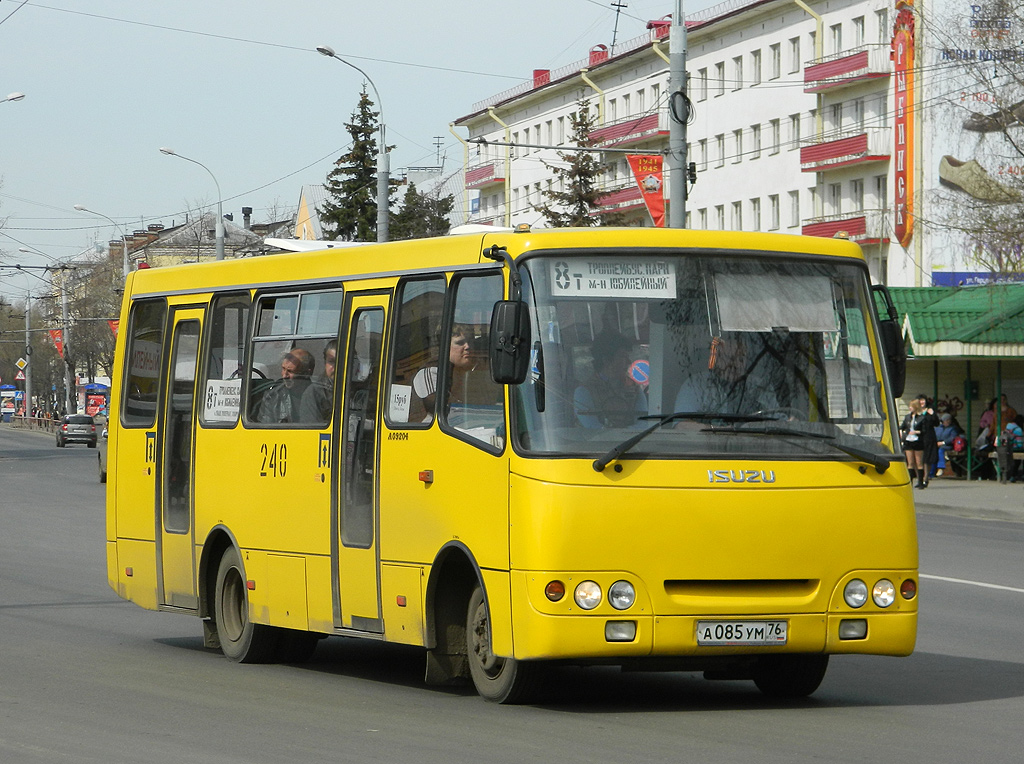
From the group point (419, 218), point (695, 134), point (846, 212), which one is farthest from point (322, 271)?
point (419, 218)

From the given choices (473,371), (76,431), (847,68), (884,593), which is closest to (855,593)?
(884,593)

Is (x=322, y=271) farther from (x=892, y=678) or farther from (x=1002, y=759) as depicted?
(x=1002, y=759)

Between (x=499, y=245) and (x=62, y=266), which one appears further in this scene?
(x=62, y=266)

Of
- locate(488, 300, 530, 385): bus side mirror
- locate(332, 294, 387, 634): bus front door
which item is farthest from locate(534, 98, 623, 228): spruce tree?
locate(488, 300, 530, 385): bus side mirror

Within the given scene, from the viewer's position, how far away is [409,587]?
10.1m

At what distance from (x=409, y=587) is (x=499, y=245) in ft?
6.39

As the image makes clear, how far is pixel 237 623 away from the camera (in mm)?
12344

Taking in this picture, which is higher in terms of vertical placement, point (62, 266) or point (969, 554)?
point (62, 266)

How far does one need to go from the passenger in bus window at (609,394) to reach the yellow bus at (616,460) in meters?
0.01

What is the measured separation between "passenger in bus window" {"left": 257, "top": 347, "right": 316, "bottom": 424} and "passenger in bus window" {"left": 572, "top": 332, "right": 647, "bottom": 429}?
8.96ft

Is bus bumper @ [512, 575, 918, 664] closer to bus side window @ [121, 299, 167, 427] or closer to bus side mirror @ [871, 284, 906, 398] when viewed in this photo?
bus side mirror @ [871, 284, 906, 398]

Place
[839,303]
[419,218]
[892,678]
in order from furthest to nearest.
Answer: [419,218]
[892,678]
[839,303]

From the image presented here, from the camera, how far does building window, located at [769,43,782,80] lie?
6756cm

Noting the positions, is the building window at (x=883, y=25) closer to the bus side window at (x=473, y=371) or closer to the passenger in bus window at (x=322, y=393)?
the passenger in bus window at (x=322, y=393)
